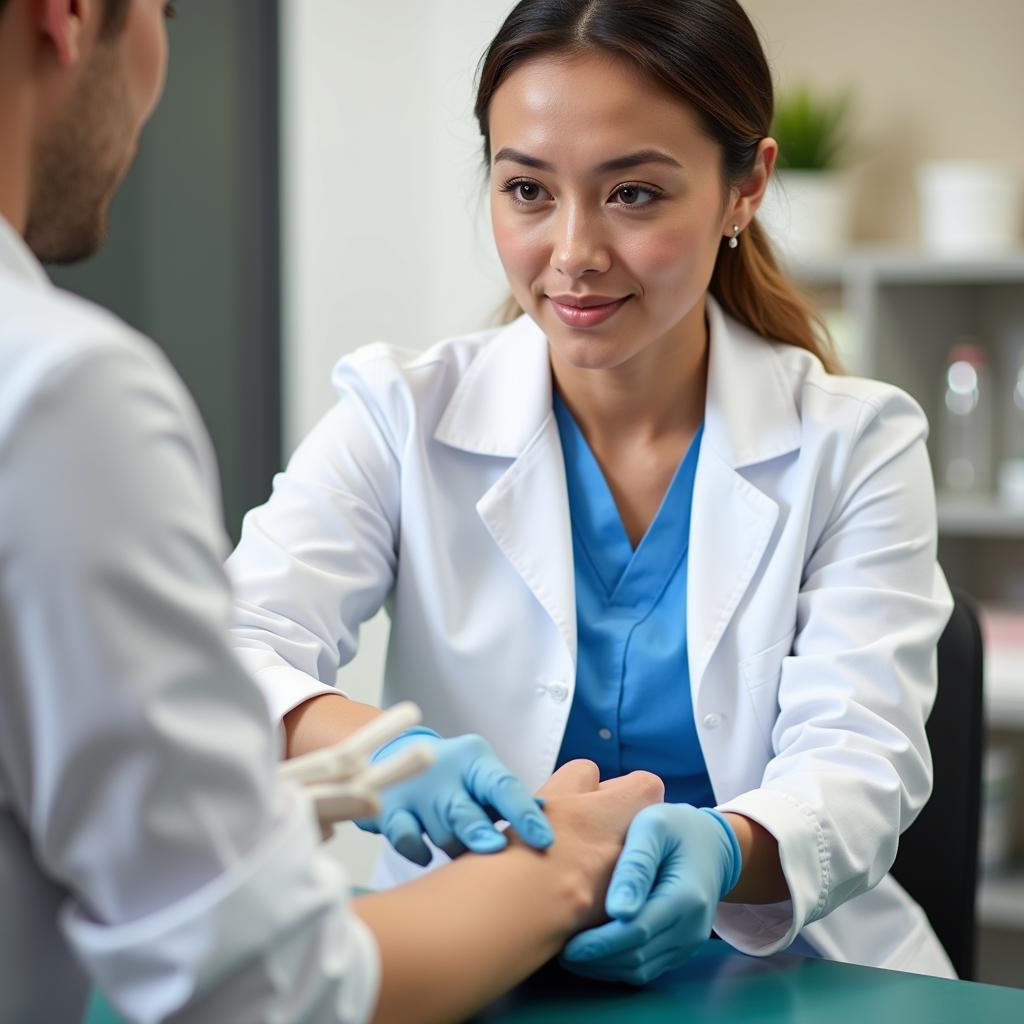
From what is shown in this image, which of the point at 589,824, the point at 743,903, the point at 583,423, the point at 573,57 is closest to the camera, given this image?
the point at 589,824

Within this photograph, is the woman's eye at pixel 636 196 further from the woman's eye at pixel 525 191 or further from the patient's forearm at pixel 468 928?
the patient's forearm at pixel 468 928

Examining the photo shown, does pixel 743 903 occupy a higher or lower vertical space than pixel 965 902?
higher

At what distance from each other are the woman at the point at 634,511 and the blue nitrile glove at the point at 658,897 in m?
0.18

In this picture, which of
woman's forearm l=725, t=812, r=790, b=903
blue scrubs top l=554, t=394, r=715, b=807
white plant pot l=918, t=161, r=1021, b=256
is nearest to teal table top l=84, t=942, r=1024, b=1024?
woman's forearm l=725, t=812, r=790, b=903

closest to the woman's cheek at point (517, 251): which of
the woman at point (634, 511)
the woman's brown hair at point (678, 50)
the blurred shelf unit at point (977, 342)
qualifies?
the woman at point (634, 511)

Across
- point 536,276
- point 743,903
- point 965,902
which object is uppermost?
point 536,276

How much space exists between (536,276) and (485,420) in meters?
0.19

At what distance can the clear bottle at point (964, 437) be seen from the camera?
9.14 feet

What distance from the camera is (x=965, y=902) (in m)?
1.41

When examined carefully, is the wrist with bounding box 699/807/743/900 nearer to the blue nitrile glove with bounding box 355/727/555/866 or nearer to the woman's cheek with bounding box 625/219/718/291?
the blue nitrile glove with bounding box 355/727/555/866

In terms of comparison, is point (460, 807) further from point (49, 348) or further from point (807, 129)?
point (807, 129)

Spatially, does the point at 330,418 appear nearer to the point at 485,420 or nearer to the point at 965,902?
the point at 485,420

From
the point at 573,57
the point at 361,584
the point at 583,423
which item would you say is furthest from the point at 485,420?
the point at 573,57

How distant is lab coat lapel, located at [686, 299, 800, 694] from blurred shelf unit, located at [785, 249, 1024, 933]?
1112 mm
